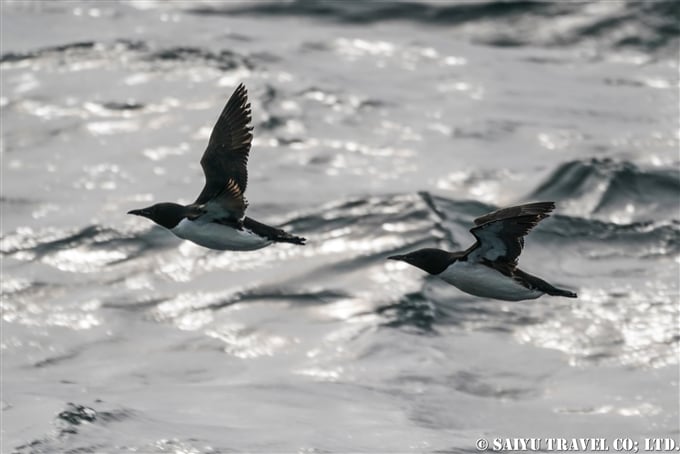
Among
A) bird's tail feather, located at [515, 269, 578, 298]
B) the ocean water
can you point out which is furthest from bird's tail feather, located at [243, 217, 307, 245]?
the ocean water

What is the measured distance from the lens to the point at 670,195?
3125cm

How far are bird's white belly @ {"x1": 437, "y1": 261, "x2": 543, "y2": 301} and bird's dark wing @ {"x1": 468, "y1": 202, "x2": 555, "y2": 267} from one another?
18 cm

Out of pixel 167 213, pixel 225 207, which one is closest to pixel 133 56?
pixel 167 213

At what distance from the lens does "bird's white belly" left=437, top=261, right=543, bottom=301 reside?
653 inches

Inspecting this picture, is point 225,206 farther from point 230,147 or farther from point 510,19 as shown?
point 510,19

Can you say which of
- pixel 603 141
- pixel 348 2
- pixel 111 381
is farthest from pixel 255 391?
pixel 348 2

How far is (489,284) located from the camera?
16.6m

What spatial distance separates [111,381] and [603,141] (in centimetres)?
1436

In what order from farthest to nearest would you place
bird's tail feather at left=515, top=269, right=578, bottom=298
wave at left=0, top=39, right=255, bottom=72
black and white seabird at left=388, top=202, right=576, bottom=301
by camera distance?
wave at left=0, top=39, right=255, bottom=72 < black and white seabird at left=388, top=202, right=576, bottom=301 < bird's tail feather at left=515, top=269, right=578, bottom=298

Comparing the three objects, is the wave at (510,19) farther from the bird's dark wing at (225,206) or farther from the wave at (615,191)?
the bird's dark wing at (225,206)

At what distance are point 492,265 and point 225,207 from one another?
3218mm

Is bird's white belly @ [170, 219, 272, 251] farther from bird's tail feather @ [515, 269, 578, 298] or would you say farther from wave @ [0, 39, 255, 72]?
wave @ [0, 39, 255, 72]

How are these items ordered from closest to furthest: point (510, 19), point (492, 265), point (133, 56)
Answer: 1. point (492, 265)
2. point (133, 56)
3. point (510, 19)

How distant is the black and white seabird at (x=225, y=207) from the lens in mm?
16938
